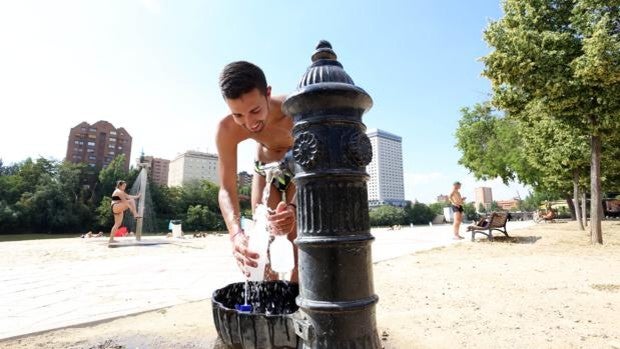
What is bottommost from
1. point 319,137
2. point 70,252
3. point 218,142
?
point 70,252

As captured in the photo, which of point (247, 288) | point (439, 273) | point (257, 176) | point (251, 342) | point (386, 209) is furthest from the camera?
point (386, 209)

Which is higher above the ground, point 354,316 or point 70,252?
point 354,316

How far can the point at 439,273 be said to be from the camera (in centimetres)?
515

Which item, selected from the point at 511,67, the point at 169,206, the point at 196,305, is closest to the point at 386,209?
the point at 169,206

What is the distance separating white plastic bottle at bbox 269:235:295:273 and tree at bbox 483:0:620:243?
25.9 ft

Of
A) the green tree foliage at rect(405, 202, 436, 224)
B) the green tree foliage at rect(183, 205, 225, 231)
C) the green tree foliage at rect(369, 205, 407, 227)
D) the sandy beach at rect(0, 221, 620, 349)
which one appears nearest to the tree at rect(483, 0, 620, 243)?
the sandy beach at rect(0, 221, 620, 349)

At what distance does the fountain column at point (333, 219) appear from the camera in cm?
140

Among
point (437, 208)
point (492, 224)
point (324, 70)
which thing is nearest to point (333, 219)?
point (324, 70)

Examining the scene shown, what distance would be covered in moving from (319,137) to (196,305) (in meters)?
2.85

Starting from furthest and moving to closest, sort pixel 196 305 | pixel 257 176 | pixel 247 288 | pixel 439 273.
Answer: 1. pixel 439 273
2. pixel 196 305
3. pixel 257 176
4. pixel 247 288

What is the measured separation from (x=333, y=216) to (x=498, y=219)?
10010 mm

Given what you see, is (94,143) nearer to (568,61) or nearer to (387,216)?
(387,216)

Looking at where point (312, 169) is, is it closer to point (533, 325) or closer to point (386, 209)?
point (533, 325)

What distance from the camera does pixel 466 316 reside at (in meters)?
2.99
